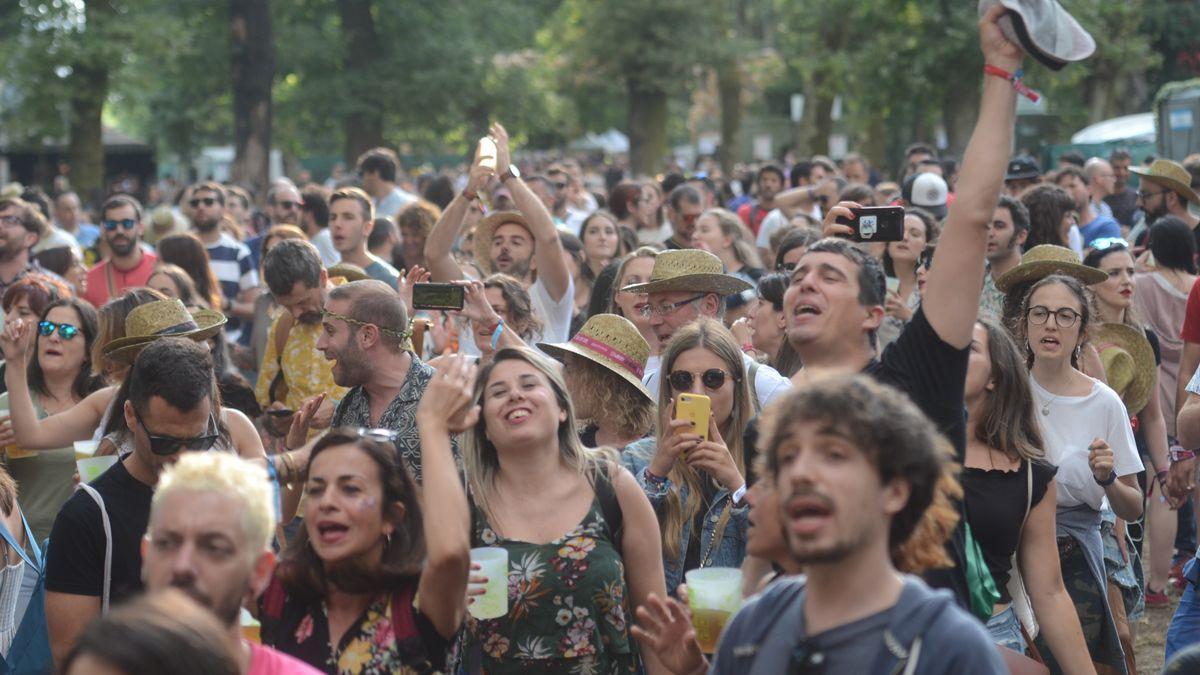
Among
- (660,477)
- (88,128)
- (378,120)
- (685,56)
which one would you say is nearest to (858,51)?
(685,56)

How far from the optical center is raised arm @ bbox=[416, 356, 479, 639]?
365 cm

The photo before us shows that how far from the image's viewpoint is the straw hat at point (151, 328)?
6.02m

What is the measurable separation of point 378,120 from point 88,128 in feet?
26.5

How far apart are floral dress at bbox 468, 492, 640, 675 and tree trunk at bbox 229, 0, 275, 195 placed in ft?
70.3

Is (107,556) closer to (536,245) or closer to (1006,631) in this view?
(1006,631)

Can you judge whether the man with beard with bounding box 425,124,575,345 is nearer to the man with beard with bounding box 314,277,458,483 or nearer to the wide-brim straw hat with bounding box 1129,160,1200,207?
the man with beard with bounding box 314,277,458,483

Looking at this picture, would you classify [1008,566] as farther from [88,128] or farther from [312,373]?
[88,128]

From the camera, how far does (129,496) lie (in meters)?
4.40

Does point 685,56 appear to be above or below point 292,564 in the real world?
above

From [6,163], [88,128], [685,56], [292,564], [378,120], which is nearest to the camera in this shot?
[292,564]

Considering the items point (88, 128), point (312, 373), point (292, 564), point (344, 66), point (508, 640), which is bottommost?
point (508, 640)

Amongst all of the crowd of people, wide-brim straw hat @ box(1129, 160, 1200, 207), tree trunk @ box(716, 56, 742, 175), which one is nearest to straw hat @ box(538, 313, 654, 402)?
the crowd of people

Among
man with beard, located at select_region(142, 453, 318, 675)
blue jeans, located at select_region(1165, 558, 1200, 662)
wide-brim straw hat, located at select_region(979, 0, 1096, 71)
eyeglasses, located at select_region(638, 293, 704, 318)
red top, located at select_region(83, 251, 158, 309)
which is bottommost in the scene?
blue jeans, located at select_region(1165, 558, 1200, 662)

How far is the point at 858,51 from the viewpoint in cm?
2881
